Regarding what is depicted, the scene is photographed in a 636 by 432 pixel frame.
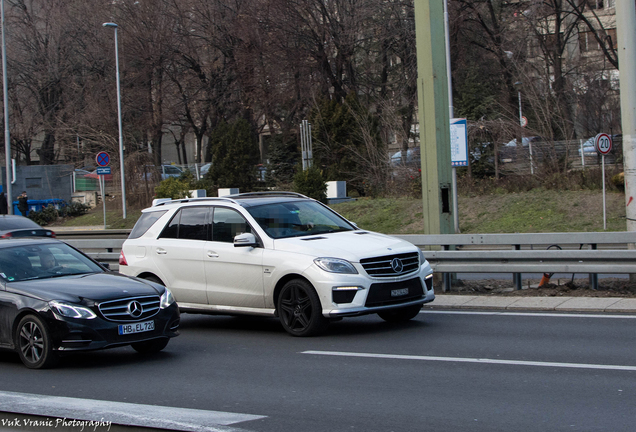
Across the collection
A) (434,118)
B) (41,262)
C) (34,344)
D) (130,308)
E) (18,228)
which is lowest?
(34,344)

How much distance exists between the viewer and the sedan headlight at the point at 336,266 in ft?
29.8

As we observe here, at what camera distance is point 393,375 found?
727 cm

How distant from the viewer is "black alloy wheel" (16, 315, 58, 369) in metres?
7.93

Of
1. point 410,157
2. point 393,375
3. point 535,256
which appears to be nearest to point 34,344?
point 393,375

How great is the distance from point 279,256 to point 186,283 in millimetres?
1724

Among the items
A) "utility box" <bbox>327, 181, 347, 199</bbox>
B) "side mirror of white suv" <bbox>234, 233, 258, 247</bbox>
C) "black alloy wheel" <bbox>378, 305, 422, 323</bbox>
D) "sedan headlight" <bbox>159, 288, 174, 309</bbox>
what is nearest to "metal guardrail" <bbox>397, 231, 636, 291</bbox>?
"black alloy wheel" <bbox>378, 305, 422, 323</bbox>

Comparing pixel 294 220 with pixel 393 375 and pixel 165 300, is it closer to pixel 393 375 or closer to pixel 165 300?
pixel 165 300

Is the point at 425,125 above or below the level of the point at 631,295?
above

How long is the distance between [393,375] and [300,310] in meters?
2.37

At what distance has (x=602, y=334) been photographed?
880 cm

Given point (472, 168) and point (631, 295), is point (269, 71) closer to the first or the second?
point (472, 168)

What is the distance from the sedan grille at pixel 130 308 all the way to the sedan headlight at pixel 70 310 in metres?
0.14

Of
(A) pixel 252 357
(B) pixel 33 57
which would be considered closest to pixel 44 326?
(A) pixel 252 357

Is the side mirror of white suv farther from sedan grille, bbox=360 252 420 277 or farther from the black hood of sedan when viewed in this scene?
sedan grille, bbox=360 252 420 277
